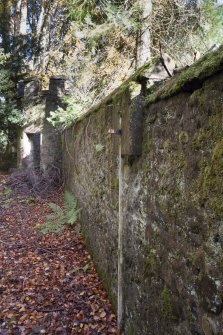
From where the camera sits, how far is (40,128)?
11.8 metres

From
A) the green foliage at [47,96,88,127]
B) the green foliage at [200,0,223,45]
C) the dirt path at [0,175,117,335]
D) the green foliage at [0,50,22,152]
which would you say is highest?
the green foliage at [200,0,223,45]

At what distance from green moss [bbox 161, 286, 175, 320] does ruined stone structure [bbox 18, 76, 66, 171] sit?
9564mm

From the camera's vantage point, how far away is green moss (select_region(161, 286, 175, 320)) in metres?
1.96

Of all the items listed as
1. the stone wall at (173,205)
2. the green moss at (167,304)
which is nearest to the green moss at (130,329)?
the stone wall at (173,205)

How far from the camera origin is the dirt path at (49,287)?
325 cm

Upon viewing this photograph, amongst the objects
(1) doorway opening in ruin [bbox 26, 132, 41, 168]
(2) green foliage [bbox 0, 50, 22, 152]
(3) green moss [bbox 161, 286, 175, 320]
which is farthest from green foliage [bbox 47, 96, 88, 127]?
(3) green moss [bbox 161, 286, 175, 320]

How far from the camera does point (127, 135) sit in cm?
272

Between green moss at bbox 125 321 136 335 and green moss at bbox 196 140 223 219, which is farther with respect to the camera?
green moss at bbox 125 321 136 335

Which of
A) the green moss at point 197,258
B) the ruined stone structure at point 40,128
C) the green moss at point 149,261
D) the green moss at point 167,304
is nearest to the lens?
the green moss at point 197,258

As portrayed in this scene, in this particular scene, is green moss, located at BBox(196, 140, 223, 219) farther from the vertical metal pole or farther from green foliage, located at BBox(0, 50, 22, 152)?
green foliage, located at BBox(0, 50, 22, 152)

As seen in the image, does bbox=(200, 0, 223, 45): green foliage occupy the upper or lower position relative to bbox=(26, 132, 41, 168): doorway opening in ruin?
upper

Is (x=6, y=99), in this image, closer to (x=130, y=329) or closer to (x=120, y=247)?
(x=120, y=247)

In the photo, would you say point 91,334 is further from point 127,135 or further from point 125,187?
point 127,135

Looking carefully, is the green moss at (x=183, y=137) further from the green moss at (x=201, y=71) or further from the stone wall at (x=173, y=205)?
the green moss at (x=201, y=71)
